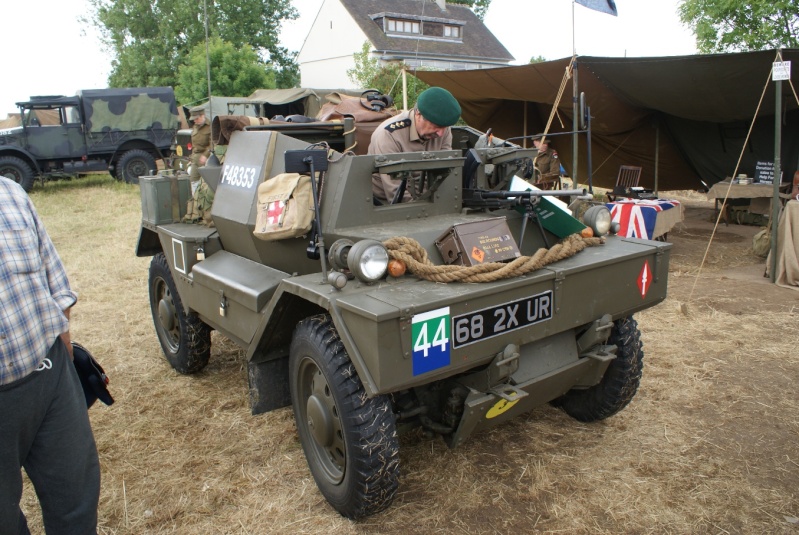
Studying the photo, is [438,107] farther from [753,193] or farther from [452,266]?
[753,193]

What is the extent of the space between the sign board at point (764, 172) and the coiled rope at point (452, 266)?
8.33 meters

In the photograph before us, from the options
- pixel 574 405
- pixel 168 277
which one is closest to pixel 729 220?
pixel 574 405

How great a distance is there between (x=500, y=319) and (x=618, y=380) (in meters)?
1.24

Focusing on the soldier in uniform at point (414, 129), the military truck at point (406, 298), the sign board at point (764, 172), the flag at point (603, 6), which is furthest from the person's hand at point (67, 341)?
the sign board at point (764, 172)

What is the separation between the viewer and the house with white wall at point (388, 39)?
112 feet

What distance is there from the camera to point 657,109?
10.1 metres

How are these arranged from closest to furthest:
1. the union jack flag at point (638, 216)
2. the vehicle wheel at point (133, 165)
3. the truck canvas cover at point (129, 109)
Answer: the union jack flag at point (638, 216)
the truck canvas cover at point (129, 109)
the vehicle wheel at point (133, 165)

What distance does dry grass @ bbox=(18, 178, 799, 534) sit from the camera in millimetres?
2998

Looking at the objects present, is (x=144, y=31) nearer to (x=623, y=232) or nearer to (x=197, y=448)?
(x=623, y=232)

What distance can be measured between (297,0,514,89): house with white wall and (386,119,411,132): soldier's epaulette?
29.5 m

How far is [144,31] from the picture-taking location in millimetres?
36031

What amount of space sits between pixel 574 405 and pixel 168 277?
2787mm

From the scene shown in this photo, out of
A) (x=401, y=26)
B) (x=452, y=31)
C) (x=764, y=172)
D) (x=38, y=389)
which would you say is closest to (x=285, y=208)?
(x=38, y=389)

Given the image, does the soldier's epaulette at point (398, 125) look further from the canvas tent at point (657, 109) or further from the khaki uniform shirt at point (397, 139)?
the canvas tent at point (657, 109)
